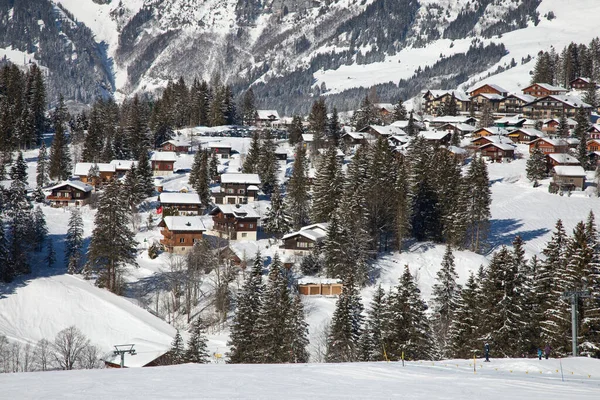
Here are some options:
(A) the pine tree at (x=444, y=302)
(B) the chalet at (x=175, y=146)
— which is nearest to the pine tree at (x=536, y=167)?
(A) the pine tree at (x=444, y=302)

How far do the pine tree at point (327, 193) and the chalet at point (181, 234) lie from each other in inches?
425

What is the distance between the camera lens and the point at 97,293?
55.9 meters

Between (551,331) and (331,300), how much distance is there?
74.2 ft

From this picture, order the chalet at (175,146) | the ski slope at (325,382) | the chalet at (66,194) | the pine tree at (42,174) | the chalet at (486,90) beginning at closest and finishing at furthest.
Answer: the ski slope at (325,382) → the chalet at (66,194) → the pine tree at (42,174) → the chalet at (175,146) → the chalet at (486,90)

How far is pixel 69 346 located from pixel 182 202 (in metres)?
32.6

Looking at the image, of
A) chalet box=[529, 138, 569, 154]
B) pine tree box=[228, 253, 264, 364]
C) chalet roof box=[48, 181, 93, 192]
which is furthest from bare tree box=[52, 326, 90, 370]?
chalet box=[529, 138, 569, 154]

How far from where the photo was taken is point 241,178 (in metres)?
81.1

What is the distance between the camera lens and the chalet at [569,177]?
8100 centimetres

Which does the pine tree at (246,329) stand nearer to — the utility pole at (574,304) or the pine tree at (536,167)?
the utility pole at (574,304)

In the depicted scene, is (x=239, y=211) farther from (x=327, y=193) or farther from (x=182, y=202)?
(x=327, y=193)

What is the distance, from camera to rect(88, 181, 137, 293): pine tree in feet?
190

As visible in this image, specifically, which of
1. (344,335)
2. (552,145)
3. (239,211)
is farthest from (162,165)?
(344,335)

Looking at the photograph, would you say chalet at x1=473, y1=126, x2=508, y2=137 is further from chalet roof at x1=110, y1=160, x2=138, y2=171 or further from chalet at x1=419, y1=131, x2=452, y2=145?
chalet roof at x1=110, y1=160, x2=138, y2=171

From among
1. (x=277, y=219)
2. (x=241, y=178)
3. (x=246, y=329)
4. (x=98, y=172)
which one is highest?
(x=98, y=172)
